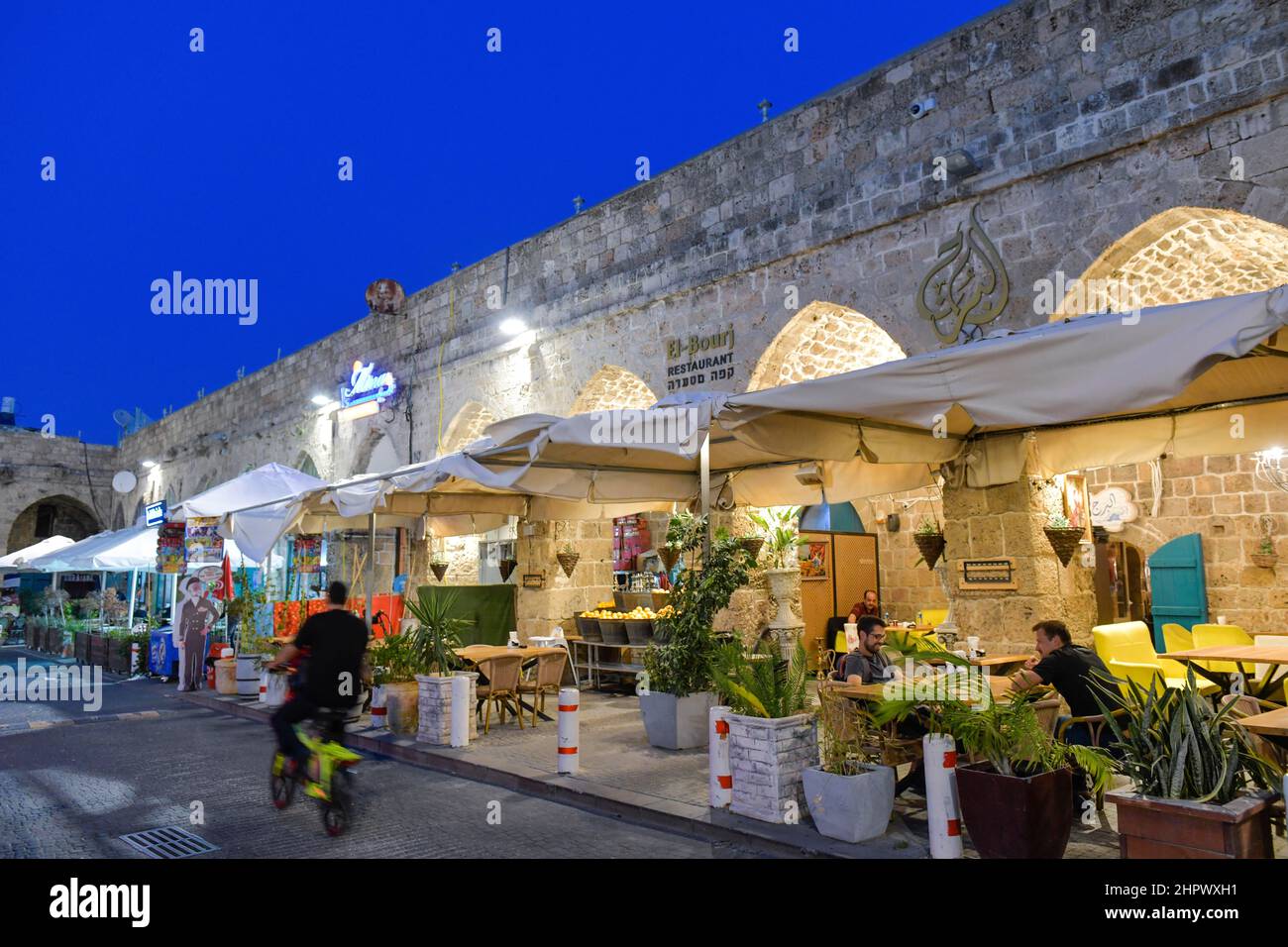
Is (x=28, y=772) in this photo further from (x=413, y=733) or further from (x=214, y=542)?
(x=214, y=542)

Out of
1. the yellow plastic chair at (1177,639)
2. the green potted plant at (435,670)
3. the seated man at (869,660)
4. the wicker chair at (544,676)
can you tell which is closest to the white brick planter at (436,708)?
the green potted plant at (435,670)

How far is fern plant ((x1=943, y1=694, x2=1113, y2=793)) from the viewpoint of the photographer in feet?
13.7

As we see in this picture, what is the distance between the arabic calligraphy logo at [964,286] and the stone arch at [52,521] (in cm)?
3372

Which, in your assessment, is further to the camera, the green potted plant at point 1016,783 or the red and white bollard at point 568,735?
the red and white bollard at point 568,735

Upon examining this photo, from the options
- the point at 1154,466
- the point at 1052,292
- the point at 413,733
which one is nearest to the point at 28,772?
the point at 413,733

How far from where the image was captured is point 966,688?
4754 mm

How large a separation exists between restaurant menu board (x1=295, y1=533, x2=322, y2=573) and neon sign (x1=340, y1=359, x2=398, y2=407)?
15.7ft

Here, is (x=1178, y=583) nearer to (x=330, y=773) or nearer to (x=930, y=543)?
(x=930, y=543)

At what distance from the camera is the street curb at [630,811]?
4695 millimetres

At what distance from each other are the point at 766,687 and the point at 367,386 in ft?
46.4

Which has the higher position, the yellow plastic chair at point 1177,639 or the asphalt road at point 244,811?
the yellow plastic chair at point 1177,639

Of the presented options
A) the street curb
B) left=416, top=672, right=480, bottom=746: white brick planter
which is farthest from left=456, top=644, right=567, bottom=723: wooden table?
the street curb

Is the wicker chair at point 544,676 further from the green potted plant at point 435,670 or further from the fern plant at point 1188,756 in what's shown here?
the fern plant at point 1188,756

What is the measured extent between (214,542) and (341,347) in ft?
25.8
